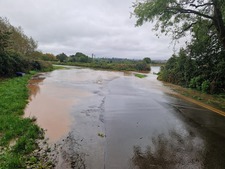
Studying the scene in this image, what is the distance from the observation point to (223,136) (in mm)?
5461

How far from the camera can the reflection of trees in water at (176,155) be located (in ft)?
12.5

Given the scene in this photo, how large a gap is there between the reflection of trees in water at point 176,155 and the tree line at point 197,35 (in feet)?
24.0

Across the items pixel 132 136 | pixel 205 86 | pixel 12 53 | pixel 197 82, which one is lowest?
pixel 132 136

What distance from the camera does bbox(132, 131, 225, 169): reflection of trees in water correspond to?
12.5 feet

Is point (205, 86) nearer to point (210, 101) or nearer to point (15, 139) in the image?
point (210, 101)

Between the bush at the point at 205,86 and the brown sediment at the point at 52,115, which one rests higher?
→ the bush at the point at 205,86

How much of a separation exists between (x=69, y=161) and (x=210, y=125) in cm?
516

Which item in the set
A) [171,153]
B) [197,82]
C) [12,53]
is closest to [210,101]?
[197,82]

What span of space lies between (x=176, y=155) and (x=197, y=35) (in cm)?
1072

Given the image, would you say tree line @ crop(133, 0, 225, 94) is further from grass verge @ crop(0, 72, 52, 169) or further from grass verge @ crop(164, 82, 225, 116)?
grass verge @ crop(0, 72, 52, 169)

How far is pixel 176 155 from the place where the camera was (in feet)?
13.8

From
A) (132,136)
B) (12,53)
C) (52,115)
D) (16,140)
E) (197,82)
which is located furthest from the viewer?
(12,53)

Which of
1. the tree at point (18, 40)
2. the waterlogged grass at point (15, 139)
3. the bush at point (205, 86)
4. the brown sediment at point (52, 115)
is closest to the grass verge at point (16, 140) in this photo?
the waterlogged grass at point (15, 139)

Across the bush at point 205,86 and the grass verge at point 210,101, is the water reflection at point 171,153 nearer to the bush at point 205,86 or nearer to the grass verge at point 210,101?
the grass verge at point 210,101
